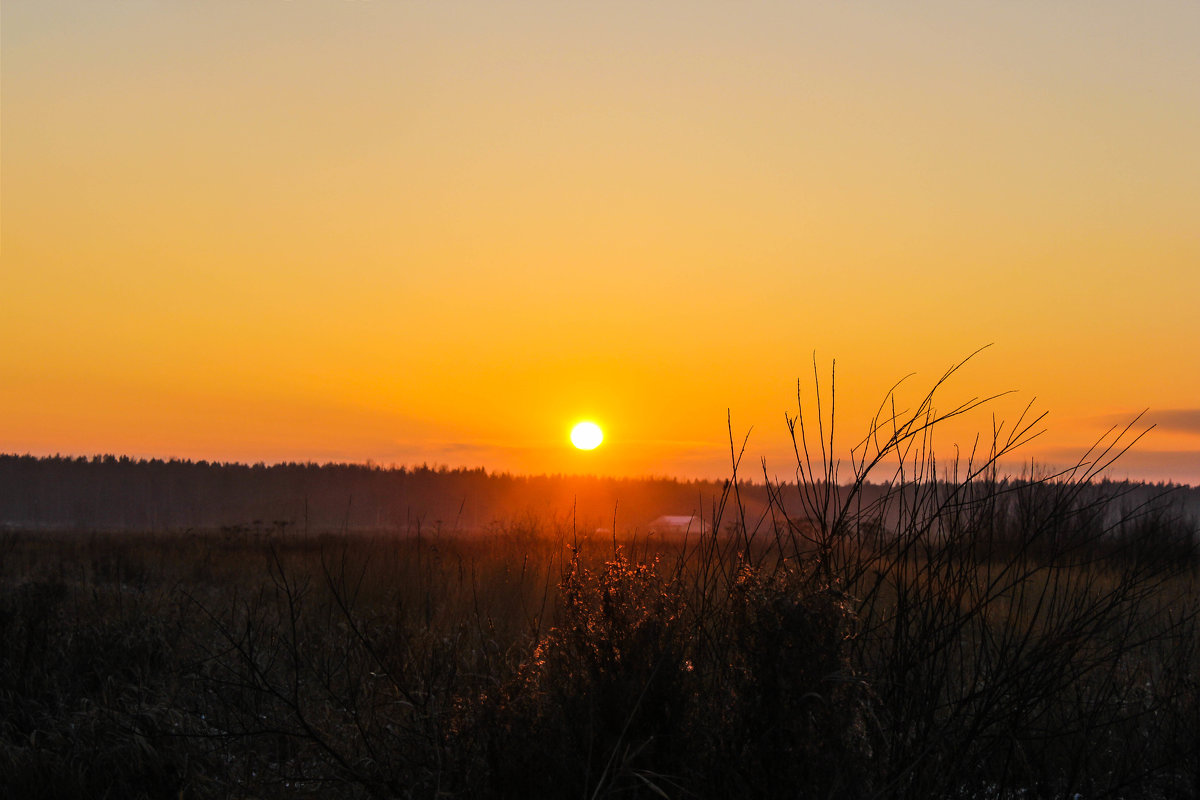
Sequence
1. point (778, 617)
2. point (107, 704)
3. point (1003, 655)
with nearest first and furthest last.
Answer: point (778, 617) < point (1003, 655) < point (107, 704)

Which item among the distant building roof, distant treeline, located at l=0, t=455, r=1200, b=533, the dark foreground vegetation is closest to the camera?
the dark foreground vegetation

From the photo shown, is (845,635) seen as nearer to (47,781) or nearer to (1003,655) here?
(1003,655)

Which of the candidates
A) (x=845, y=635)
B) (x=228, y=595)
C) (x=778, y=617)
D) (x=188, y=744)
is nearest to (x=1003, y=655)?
(x=845, y=635)

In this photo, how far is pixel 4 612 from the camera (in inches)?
280

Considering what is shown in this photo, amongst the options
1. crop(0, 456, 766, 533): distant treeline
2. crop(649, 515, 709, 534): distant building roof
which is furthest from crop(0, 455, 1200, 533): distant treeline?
crop(649, 515, 709, 534): distant building roof

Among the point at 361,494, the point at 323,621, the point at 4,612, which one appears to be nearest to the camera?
the point at 4,612

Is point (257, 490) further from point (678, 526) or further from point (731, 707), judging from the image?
point (731, 707)

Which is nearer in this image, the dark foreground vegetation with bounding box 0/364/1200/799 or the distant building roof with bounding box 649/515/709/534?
the dark foreground vegetation with bounding box 0/364/1200/799

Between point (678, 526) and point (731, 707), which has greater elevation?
point (731, 707)

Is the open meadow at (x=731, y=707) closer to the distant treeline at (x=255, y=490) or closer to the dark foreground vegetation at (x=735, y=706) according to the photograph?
the dark foreground vegetation at (x=735, y=706)

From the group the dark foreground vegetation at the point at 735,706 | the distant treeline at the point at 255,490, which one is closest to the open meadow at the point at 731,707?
the dark foreground vegetation at the point at 735,706

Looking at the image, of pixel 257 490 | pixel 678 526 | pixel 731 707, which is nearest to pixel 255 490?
pixel 257 490

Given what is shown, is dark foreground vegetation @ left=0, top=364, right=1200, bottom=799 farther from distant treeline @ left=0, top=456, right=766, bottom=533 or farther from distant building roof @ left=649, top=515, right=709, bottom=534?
distant treeline @ left=0, top=456, right=766, bottom=533

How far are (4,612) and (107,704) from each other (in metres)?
2.88
